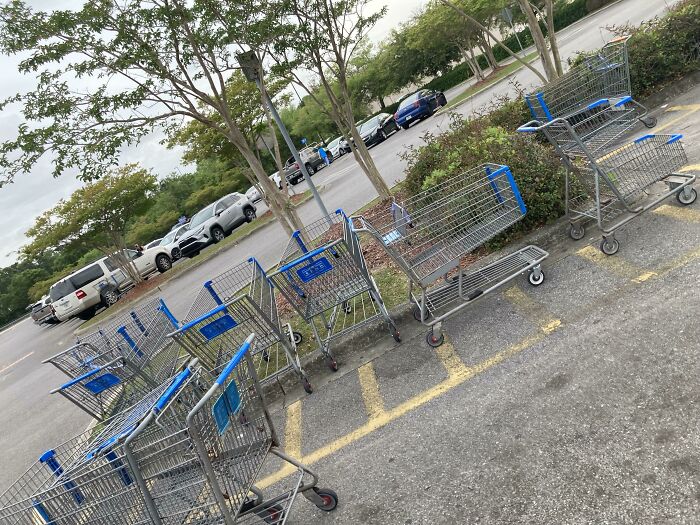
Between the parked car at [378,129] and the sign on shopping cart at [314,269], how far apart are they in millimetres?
20059

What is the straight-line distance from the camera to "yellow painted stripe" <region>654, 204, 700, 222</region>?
13.9 ft

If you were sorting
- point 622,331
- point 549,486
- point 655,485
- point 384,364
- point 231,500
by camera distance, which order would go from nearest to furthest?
point 655,485
point 549,486
point 231,500
point 622,331
point 384,364

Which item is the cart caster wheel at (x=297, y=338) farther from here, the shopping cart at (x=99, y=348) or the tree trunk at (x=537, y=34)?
the tree trunk at (x=537, y=34)

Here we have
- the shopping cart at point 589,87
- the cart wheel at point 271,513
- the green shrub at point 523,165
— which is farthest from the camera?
the shopping cart at point 589,87

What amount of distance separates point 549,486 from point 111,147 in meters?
7.00

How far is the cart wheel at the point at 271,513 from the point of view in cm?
302

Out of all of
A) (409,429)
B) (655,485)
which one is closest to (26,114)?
(409,429)

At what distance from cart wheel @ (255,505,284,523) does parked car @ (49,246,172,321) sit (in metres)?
17.0

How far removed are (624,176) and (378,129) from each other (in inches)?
798

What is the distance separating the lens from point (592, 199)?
4641 mm

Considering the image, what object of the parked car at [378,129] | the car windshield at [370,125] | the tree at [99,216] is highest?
the tree at [99,216]

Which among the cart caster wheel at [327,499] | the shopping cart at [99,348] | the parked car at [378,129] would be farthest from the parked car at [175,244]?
the cart caster wheel at [327,499]

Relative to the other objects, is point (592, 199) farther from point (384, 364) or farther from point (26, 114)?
point (26, 114)

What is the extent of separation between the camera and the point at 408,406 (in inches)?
145
